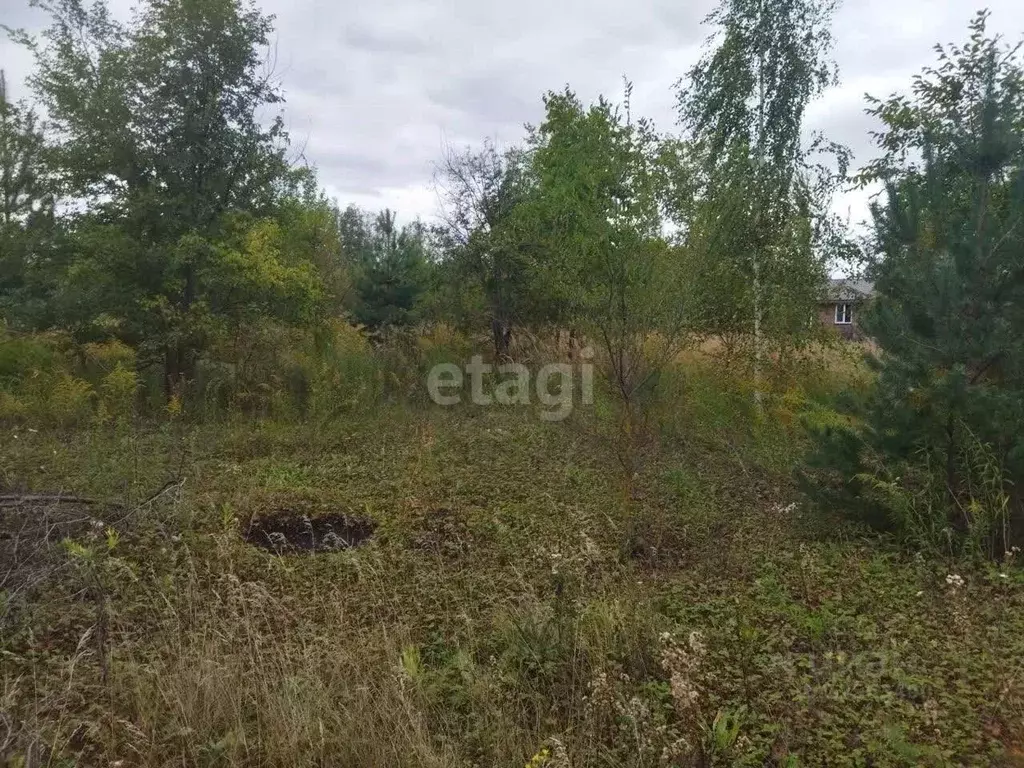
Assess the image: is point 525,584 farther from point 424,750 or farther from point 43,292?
point 43,292

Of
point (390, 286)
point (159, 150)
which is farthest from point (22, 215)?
point (390, 286)

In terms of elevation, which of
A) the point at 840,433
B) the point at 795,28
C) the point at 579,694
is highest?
the point at 795,28

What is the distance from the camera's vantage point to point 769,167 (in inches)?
404

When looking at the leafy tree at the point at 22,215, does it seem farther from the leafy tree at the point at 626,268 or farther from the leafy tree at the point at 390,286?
the leafy tree at the point at 626,268

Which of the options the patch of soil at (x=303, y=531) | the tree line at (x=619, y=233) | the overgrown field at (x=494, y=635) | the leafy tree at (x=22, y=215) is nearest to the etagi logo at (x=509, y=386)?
the tree line at (x=619, y=233)

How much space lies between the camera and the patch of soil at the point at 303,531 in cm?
520

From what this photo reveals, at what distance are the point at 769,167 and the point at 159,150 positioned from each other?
→ 29.4 ft

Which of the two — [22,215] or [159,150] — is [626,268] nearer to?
[159,150]

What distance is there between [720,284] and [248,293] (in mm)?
7064

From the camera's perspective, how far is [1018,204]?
4457 mm

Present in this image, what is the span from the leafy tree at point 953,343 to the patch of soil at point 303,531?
370 cm

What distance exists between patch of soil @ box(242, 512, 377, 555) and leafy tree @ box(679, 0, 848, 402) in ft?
19.6

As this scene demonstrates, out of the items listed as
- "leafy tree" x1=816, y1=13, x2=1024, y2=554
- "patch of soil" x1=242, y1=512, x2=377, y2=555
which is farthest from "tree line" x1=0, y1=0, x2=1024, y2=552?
"patch of soil" x1=242, y1=512, x2=377, y2=555

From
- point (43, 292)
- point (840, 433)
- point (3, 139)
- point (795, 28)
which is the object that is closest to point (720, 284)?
point (795, 28)
